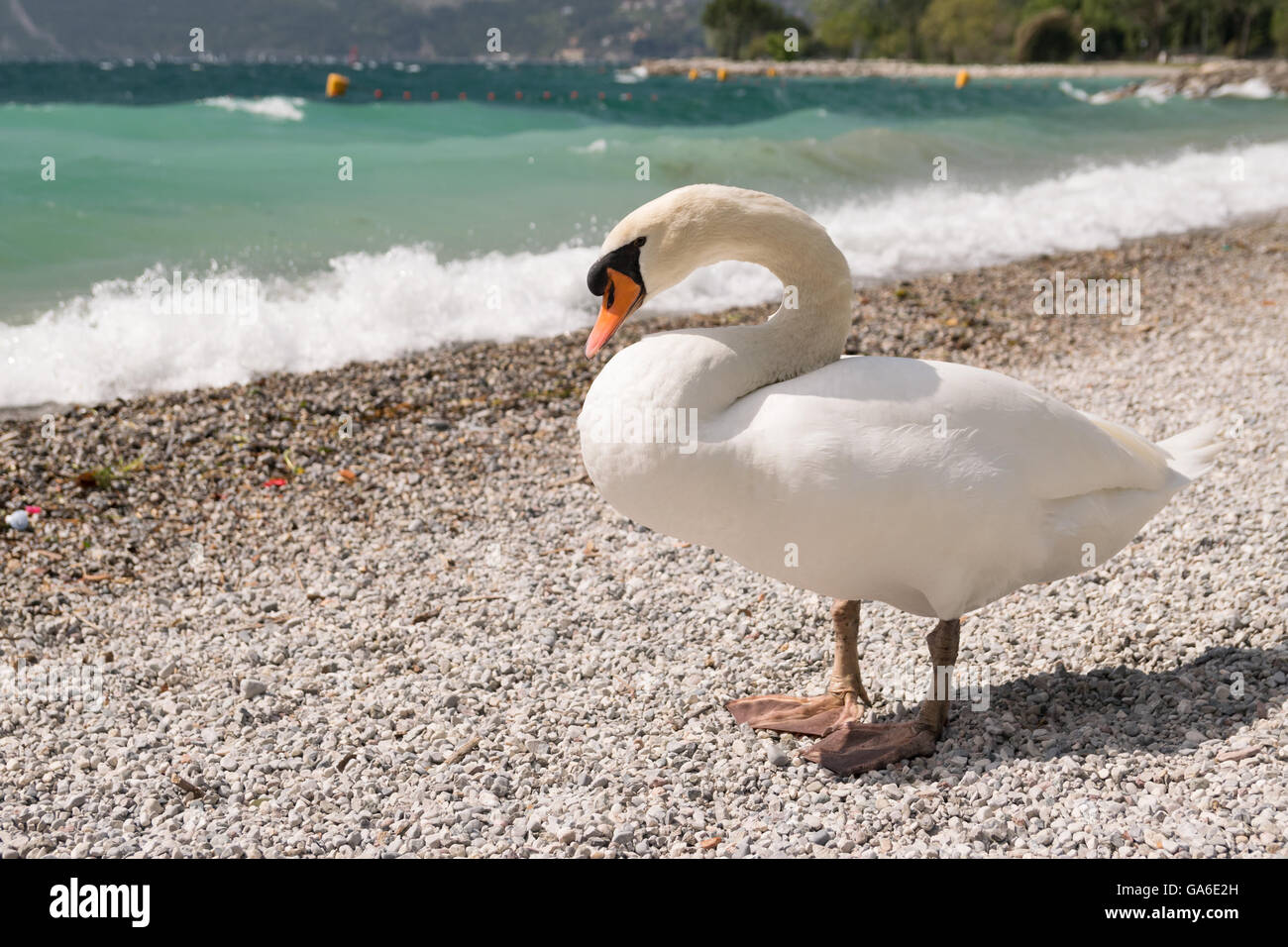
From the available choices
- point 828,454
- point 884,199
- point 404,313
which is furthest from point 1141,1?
point 828,454

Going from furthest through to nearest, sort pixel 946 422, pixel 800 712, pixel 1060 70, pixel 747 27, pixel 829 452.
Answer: pixel 747 27 → pixel 1060 70 → pixel 800 712 → pixel 946 422 → pixel 829 452

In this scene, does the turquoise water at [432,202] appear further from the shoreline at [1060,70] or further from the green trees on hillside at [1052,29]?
the green trees on hillside at [1052,29]

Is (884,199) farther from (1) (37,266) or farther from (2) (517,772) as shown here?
(2) (517,772)

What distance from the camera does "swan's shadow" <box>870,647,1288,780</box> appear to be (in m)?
3.65

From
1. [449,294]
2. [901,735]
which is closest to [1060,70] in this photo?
[449,294]

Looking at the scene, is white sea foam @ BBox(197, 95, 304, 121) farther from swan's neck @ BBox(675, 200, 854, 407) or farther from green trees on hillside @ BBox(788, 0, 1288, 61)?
green trees on hillside @ BBox(788, 0, 1288, 61)

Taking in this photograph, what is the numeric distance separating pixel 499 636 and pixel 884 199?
14.6 m

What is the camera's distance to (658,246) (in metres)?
3.50

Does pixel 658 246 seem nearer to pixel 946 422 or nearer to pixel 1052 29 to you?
pixel 946 422

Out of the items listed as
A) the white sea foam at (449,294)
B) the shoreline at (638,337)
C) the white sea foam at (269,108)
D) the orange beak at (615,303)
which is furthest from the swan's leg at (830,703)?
the white sea foam at (269,108)

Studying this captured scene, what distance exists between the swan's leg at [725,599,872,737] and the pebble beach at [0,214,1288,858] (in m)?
0.09

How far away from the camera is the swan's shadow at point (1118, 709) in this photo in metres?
3.65

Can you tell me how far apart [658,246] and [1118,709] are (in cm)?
228

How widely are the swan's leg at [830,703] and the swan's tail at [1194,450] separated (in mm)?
1280
